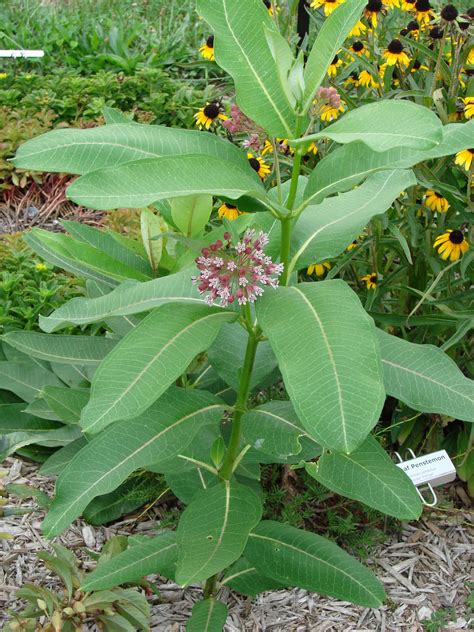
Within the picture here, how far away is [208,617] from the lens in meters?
2.21

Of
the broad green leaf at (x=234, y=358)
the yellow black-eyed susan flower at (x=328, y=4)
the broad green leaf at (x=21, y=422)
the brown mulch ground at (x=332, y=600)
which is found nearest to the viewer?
the broad green leaf at (x=234, y=358)

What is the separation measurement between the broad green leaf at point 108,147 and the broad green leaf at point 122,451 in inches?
21.8

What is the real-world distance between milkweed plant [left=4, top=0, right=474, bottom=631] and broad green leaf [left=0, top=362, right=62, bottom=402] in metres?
0.51

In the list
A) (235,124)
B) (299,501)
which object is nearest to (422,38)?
(235,124)

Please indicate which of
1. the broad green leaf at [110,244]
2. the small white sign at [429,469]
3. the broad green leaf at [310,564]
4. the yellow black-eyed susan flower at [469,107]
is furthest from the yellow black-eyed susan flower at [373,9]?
the broad green leaf at [310,564]

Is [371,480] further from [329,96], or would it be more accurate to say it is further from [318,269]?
[318,269]

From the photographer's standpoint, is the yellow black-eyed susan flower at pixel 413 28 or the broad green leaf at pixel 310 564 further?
the yellow black-eyed susan flower at pixel 413 28

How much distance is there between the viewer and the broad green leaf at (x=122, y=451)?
6.15 feet

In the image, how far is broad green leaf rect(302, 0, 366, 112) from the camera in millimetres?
1679

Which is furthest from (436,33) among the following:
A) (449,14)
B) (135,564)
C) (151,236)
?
(135,564)

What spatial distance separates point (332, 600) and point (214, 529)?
70 cm

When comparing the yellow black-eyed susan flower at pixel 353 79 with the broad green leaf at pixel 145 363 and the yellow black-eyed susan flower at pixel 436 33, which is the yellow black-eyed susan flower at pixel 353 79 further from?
the broad green leaf at pixel 145 363

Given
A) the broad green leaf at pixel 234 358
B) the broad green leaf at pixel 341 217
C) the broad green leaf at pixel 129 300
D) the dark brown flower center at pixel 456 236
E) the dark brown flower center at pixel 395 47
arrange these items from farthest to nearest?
the dark brown flower center at pixel 395 47, the dark brown flower center at pixel 456 236, the broad green leaf at pixel 234 358, the broad green leaf at pixel 341 217, the broad green leaf at pixel 129 300

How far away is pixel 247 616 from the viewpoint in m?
2.48
